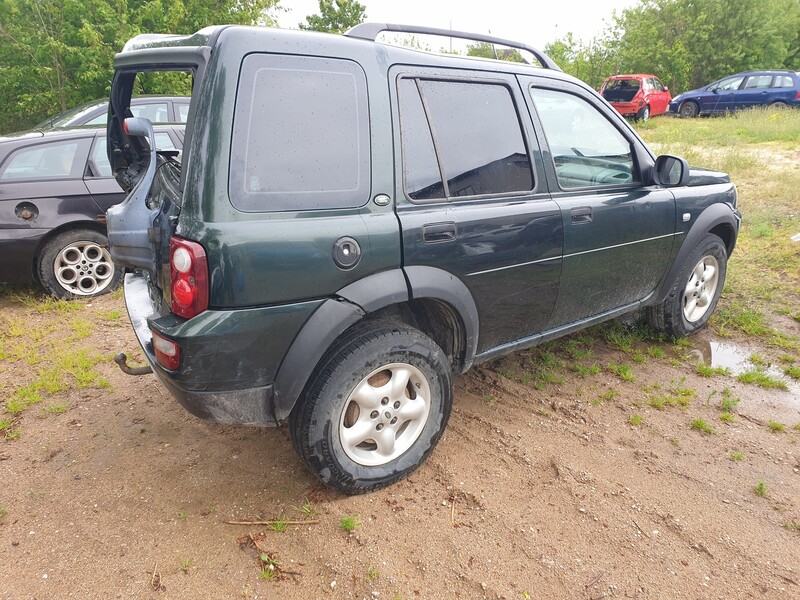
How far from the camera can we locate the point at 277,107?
2195 millimetres

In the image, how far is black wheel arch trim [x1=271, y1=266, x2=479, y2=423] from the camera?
2279 mm

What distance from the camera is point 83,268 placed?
5289 millimetres

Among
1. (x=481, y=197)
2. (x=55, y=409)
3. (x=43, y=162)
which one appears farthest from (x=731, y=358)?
(x=43, y=162)

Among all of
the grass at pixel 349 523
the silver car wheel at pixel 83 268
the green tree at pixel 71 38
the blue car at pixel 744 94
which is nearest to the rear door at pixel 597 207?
the grass at pixel 349 523

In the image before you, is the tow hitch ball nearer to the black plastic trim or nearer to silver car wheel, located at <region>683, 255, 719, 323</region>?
the black plastic trim

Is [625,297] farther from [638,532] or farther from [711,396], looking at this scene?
[638,532]

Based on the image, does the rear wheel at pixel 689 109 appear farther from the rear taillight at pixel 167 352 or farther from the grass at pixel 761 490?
the rear taillight at pixel 167 352

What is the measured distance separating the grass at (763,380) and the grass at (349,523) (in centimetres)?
278

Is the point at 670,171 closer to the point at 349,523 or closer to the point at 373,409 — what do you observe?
the point at 373,409

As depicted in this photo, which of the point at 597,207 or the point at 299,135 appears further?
the point at 597,207

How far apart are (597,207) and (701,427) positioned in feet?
4.52

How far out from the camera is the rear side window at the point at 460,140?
2.56m

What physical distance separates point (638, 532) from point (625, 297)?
1.67 m

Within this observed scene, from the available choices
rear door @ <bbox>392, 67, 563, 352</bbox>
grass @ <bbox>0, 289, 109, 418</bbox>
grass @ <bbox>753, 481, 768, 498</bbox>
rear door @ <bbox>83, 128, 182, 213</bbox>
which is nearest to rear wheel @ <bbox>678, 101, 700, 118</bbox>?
rear door @ <bbox>83, 128, 182, 213</bbox>
